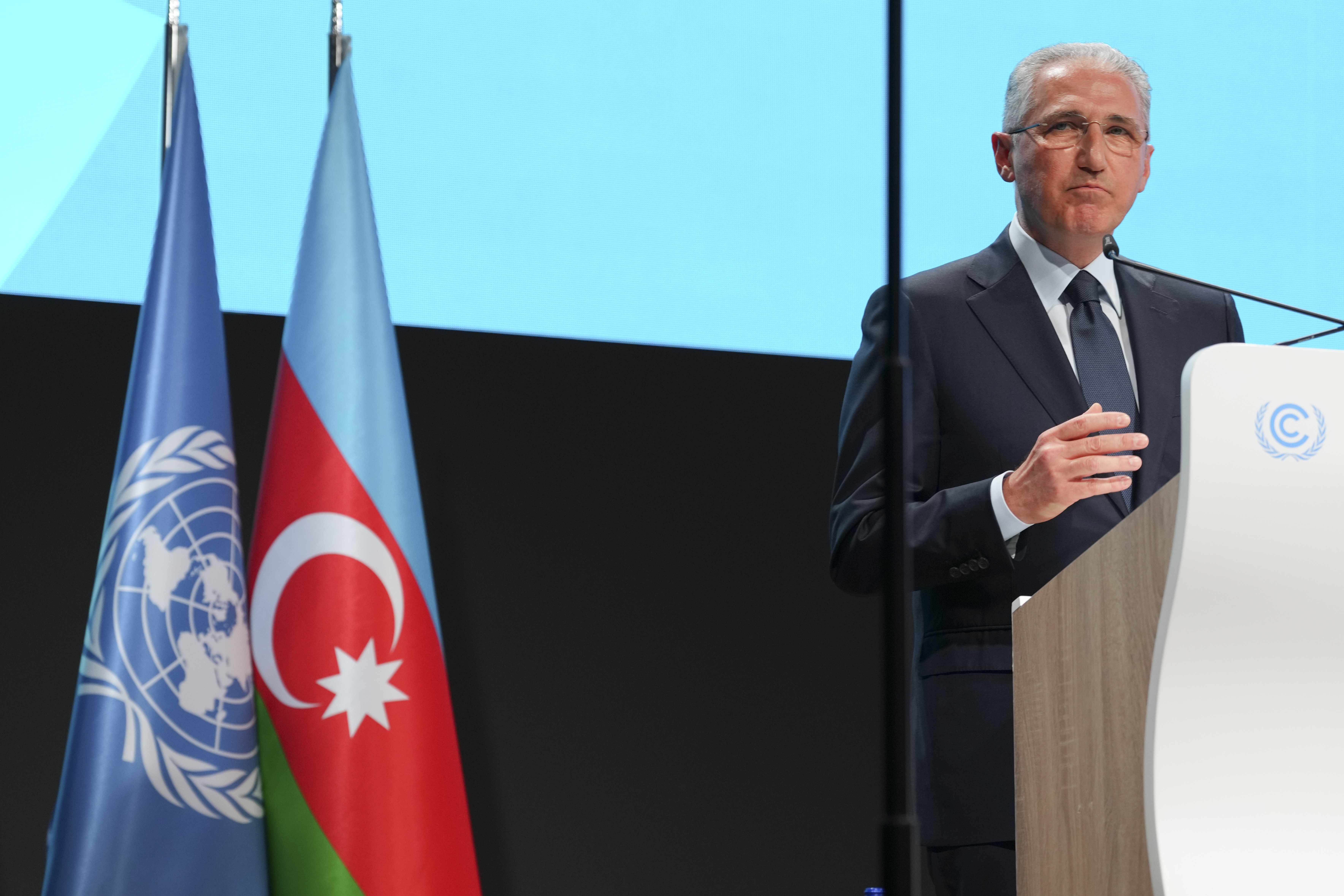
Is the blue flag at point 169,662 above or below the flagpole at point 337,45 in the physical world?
below

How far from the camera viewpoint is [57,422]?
100 inches

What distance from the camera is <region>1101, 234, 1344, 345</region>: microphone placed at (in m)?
1.24

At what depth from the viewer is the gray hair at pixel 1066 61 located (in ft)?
5.79

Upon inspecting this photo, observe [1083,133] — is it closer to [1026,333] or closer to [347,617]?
[1026,333]

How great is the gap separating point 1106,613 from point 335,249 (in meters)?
1.52

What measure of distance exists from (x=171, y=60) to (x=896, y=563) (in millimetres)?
1556

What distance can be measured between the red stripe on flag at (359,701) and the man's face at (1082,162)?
116cm

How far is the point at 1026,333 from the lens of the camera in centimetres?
169

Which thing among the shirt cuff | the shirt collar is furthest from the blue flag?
the shirt collar

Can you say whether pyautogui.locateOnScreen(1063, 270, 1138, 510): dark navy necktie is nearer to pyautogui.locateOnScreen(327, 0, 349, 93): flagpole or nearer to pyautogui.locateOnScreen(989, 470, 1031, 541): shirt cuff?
pyautogui.locateOnScreen(989, 470, 1031, 541): shirt cuff

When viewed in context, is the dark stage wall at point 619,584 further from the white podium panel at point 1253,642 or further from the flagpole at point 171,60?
the white podium panel at point 1253,642

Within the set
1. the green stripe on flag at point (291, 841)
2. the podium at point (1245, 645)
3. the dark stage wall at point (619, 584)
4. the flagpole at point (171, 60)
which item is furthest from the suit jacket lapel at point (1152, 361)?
the flagpole at point (171, 60)

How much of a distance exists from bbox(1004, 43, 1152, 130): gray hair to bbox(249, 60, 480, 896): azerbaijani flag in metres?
1.11

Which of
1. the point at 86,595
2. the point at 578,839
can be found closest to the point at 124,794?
the point at 86,595
